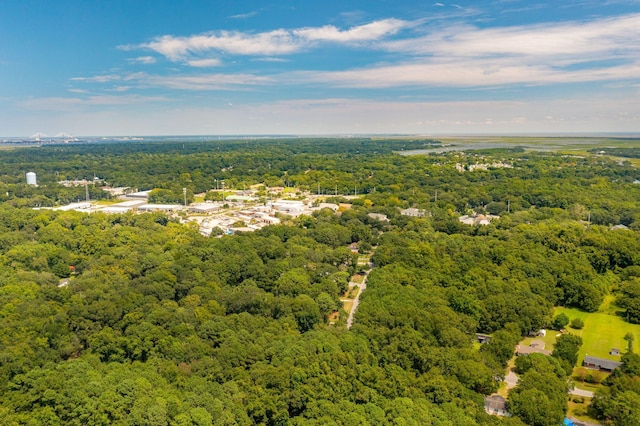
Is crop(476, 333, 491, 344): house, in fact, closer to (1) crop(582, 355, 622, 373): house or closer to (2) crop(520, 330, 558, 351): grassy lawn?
(2) crop(520, 330, 558, 351): grassy lawn

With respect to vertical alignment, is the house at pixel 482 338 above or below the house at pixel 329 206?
below


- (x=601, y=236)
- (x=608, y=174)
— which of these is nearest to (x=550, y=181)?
(x=608, y=174)

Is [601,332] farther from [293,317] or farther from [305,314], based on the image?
[293,317]

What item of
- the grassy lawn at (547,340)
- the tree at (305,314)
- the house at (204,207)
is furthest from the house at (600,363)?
the house at (204,207)

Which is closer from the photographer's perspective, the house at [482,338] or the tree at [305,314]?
the tree at [305,314]

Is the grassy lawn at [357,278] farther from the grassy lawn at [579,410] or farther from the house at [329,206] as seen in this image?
the house at [329,206]

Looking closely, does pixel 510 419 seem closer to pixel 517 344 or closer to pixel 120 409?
pixel 517 344
